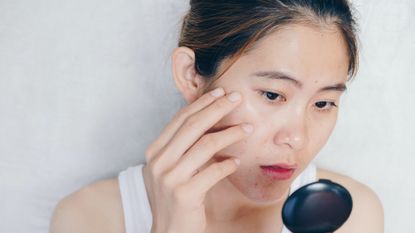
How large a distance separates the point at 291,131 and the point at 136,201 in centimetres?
42

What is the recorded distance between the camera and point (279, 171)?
36.1 inches

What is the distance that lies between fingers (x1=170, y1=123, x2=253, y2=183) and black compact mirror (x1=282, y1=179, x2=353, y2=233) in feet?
0.55

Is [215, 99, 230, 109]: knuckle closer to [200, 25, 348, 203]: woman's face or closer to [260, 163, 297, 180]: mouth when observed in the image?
[200, 25, 348, 203]: woman's face

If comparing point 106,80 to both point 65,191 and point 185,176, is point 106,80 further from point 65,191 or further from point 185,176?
point 185,176

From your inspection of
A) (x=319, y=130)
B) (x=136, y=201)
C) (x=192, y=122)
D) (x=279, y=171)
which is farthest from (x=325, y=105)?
(x=136, y=201)

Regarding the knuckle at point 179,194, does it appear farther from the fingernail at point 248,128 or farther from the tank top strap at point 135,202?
the tank top strap at point 135,202

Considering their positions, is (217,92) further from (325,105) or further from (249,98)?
(325,105)

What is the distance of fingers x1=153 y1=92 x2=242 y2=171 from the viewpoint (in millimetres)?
817

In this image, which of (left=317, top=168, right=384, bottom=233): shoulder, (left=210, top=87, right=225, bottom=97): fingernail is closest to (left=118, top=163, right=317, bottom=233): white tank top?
(left=317, top=168, right=384, bottom=233): shoulder

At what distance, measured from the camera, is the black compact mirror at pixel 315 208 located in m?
0.87

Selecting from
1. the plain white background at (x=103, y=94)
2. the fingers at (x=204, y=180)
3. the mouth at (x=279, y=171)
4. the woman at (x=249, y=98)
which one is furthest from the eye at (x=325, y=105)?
the plain white background at (x=103, y=94)

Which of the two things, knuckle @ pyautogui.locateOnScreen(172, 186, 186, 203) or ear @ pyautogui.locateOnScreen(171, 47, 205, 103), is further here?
ear @ pyautogui.locateOnScreen(171, 47, 205, 103)

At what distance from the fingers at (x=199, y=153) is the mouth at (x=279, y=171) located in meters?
0.12

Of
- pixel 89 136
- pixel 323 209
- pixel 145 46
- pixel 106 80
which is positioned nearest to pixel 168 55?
pixel 145 46
